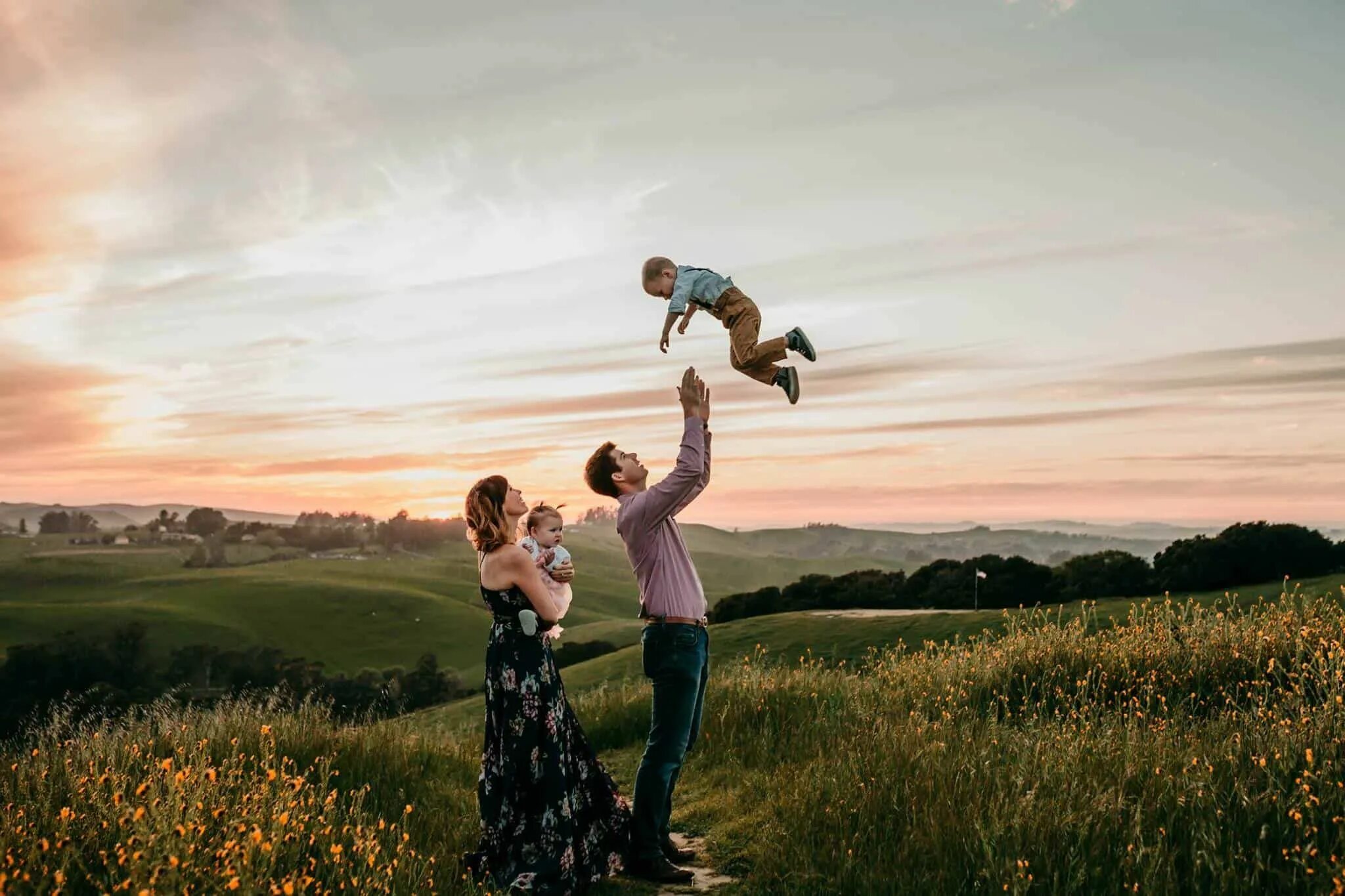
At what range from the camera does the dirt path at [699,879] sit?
6965 mm

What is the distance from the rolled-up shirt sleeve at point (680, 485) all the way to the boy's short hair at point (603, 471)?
0.35 m

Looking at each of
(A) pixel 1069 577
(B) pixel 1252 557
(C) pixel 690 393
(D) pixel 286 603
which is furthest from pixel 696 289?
(D) pixel 286 603

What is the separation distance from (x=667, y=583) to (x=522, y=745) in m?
1.53

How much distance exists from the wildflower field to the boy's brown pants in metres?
3.28

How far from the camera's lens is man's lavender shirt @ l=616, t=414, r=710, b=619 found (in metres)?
6.38

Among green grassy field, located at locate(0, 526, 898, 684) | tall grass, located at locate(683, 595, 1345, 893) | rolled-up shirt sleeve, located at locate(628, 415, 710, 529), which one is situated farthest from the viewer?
green grassy field, located at locate(0, 526, 898, 684)

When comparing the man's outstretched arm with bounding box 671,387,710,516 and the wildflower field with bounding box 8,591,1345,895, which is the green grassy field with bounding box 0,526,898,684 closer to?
the wildflower field with bounding box 8,591,1345,895

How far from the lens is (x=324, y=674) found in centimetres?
7000

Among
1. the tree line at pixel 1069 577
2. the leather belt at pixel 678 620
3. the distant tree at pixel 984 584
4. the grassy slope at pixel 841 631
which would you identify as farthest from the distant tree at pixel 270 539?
the leather belt at pixel 678 620

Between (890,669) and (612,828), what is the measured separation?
7320 millimetres

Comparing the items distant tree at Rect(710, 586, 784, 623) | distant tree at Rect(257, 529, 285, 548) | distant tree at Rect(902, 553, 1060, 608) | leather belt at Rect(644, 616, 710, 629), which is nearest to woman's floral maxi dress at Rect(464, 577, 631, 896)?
leather belt at Rect(644, 616, 710, 629)

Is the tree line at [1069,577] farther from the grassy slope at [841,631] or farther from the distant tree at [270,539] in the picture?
the distant tree at [270,539]

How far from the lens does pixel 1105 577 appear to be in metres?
19.8

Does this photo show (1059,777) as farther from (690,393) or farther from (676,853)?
(690,393)
